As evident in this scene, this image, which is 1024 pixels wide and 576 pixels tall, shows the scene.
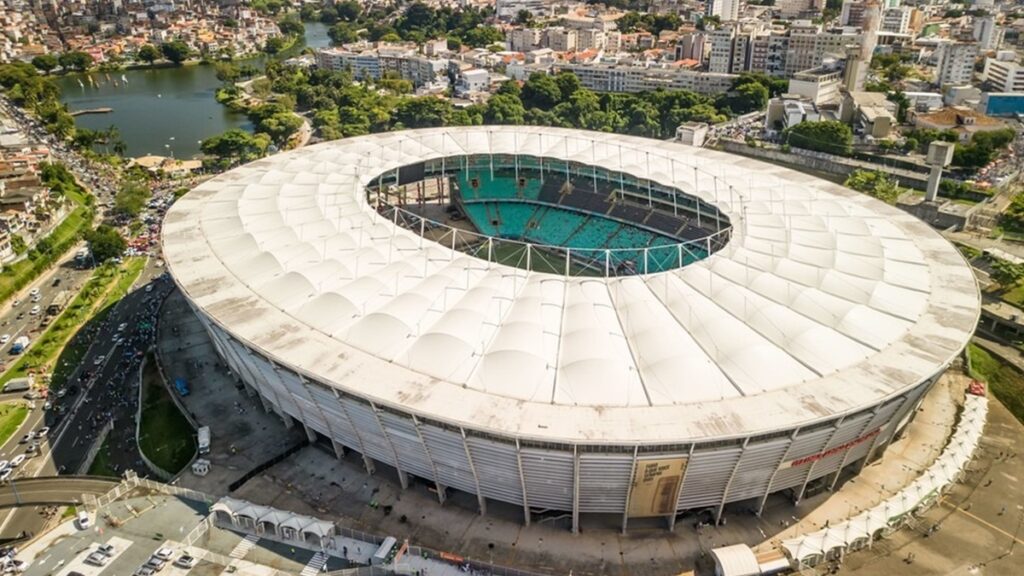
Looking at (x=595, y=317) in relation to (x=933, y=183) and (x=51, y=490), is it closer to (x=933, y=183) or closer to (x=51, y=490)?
(x=51, y=490)

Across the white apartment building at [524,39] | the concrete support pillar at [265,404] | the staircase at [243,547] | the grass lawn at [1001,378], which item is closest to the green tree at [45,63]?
the white apartment building at [524,39]

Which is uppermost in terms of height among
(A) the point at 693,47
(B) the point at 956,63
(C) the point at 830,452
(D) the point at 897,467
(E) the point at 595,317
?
(A) the point at 693,47

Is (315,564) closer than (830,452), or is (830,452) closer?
(315,564)

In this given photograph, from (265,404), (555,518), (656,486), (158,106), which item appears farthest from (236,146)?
(656,486)

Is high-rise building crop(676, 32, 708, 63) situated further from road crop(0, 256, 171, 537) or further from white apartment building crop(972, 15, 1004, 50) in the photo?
road crop(0, 256, 171, 537)

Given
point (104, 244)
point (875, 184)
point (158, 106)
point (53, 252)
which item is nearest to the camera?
point (104, 244)

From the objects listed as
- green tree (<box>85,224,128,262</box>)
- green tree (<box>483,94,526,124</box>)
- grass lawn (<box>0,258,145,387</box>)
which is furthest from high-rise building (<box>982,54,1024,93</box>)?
green tree (<box>85,224,128,262</box>)
